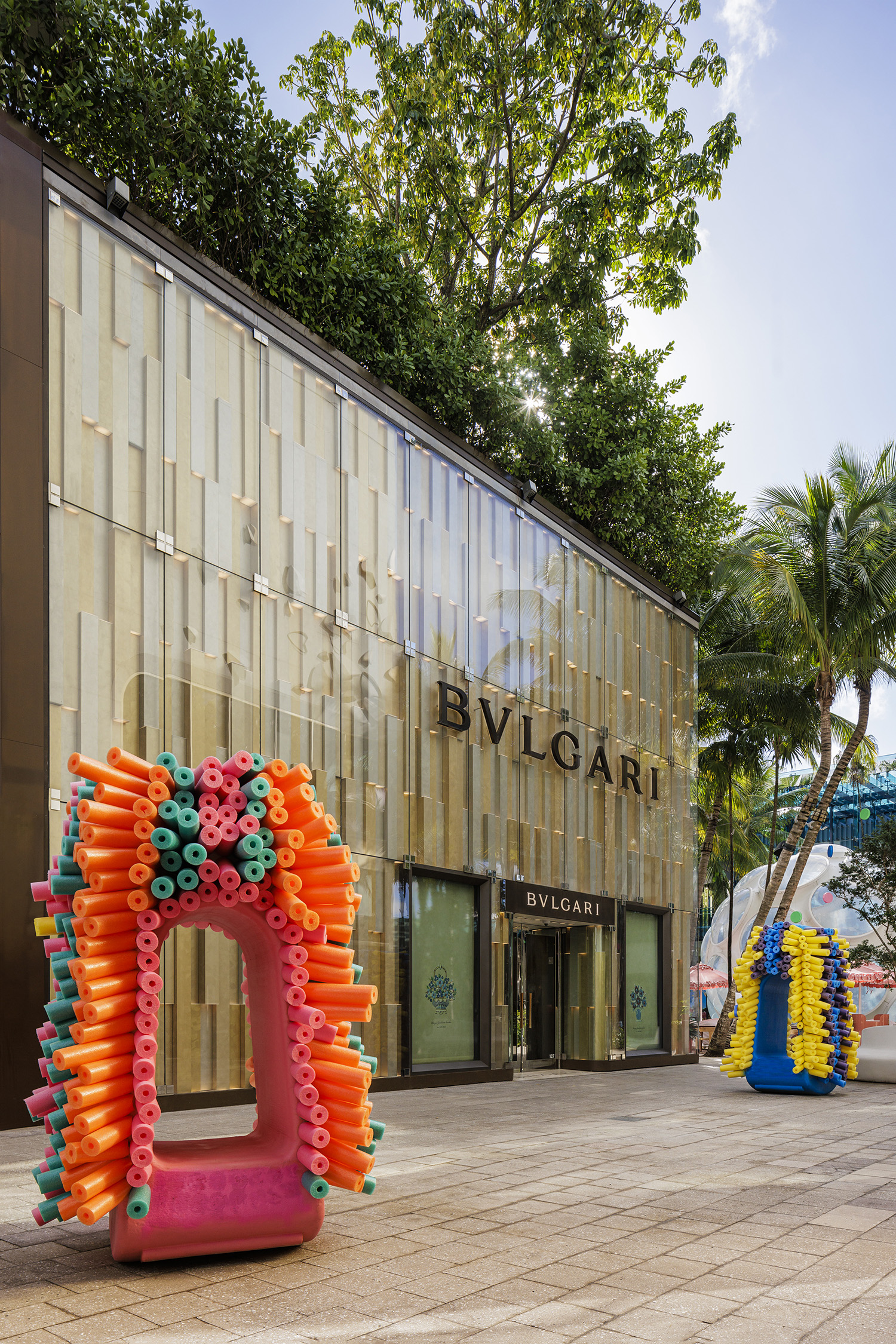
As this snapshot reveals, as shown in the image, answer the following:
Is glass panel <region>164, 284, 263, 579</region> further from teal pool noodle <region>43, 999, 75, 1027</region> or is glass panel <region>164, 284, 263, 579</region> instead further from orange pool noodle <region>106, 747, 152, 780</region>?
teal pool noodle <region>43, 999, 75, 1027</region>

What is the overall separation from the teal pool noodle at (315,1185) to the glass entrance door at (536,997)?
12716mm

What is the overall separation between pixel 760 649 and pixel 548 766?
401 inches

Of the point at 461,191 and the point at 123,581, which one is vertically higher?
the point at 461,191

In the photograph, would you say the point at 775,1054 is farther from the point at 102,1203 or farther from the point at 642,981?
the point at 102,1203

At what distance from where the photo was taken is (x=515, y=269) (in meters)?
23.6

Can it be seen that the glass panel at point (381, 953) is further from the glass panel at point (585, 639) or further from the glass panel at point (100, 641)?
the glass panel at point (585, 639)

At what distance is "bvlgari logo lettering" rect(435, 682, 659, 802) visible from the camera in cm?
1562

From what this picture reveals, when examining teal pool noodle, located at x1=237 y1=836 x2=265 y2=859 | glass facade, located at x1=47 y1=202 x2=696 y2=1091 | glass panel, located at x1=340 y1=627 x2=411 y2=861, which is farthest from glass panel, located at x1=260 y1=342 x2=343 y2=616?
teal pool noodle, located at x1=237 y1=836 x2=265 y2=859

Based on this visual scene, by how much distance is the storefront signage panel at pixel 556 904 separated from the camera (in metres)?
16.5

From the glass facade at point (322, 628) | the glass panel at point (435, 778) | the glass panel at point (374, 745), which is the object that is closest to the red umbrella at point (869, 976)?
the glass facade at point (322, 628)

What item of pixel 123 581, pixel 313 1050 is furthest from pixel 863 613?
pixel 313 1050

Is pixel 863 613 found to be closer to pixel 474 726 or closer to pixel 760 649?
pixel 760 649

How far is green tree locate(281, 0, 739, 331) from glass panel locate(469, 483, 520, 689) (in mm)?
7947

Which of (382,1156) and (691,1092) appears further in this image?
(691,1092)
